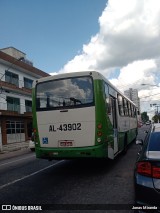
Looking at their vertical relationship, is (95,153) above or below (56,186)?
above

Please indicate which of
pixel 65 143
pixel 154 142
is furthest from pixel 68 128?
pixel 154 142

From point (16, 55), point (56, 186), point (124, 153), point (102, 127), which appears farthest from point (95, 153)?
point (16, 55)

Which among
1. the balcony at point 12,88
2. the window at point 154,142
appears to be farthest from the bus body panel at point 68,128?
the balcony at point 12,88

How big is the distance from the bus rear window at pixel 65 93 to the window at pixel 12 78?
2453 cm

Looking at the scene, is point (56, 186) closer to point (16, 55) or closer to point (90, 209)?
point (90, 209)

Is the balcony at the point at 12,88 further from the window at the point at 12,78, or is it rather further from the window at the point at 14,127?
the window at the point at 14,127

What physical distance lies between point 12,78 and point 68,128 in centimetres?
2696

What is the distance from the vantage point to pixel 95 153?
7.77 meters

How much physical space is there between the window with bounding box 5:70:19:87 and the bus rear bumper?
25275 mm

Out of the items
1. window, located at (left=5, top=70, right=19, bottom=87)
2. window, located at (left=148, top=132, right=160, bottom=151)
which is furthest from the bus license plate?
window, located at (left=5, top=70, right=19, bottom=87)

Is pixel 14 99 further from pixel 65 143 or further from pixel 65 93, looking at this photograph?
pixel 65 143

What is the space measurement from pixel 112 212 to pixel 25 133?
102 feet

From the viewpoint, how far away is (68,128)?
816 centimetres

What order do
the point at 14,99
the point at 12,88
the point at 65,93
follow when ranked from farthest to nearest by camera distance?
the point at 14,99
the point at 12,88
the point at 65,93
